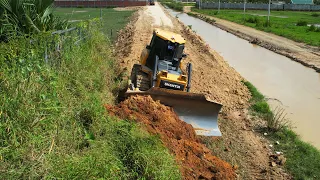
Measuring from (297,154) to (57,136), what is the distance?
5.56 meters

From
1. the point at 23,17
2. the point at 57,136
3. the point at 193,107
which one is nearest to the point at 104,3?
the point at 23,17

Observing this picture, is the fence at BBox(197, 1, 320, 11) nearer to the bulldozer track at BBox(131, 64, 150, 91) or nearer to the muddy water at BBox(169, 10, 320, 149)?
the muddy water at BBox(169, 10, 320, 149)

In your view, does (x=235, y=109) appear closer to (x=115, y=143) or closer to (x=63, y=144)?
(x=115, y=143)

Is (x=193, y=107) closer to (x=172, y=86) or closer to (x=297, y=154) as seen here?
(x=172, y=86)

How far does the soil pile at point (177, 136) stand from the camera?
21.9 feet

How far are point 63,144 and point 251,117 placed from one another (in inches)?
265

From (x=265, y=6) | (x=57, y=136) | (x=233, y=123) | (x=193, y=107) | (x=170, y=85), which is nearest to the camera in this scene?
(x=57, y=136)

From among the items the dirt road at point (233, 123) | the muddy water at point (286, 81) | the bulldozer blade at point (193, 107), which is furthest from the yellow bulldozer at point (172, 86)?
the muddy water at point (286, 81)

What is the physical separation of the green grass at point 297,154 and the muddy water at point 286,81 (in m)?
0.82

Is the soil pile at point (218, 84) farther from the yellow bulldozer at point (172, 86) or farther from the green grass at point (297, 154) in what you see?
the yellow bulldozer at point (172, 86)

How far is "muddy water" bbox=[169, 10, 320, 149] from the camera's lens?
11453mm

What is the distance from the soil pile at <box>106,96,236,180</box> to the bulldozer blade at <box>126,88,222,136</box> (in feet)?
0.93

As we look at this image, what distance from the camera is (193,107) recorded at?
8.84 metres

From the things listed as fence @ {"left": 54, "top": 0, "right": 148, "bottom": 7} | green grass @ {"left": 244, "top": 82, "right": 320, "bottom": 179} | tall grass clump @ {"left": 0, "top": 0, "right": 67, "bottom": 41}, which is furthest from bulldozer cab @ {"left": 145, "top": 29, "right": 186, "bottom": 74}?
fence @ {"left": 54, "top": 0, "right": 148, "bottom": 7}
